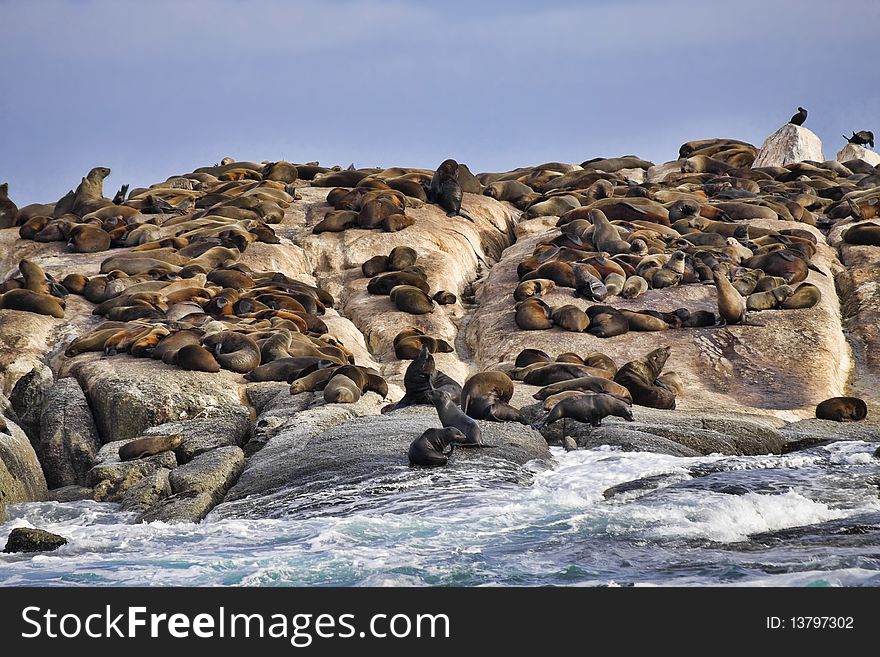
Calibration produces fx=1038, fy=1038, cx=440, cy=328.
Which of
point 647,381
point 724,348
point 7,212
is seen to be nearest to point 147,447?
point 647,381

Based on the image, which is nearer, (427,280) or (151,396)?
(151,396)

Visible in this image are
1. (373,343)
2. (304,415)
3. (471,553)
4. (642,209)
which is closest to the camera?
(471,553)

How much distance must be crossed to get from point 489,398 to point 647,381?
3.07 m

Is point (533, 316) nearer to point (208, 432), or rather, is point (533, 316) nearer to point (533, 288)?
point (533, 288)

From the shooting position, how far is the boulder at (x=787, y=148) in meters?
38.1

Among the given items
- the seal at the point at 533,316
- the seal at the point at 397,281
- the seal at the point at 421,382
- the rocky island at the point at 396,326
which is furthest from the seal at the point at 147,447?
the seal at the point at 397,281

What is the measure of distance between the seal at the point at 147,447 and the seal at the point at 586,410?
4205mm

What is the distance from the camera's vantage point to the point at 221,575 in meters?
7.29

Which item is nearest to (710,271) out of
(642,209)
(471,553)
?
(642,209)

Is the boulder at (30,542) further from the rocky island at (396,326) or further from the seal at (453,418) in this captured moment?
the seal at (453,418)

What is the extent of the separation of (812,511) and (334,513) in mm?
4002

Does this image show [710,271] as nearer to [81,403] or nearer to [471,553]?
[81,403]

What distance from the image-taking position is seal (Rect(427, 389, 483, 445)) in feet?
34.7

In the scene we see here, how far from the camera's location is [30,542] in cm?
866
